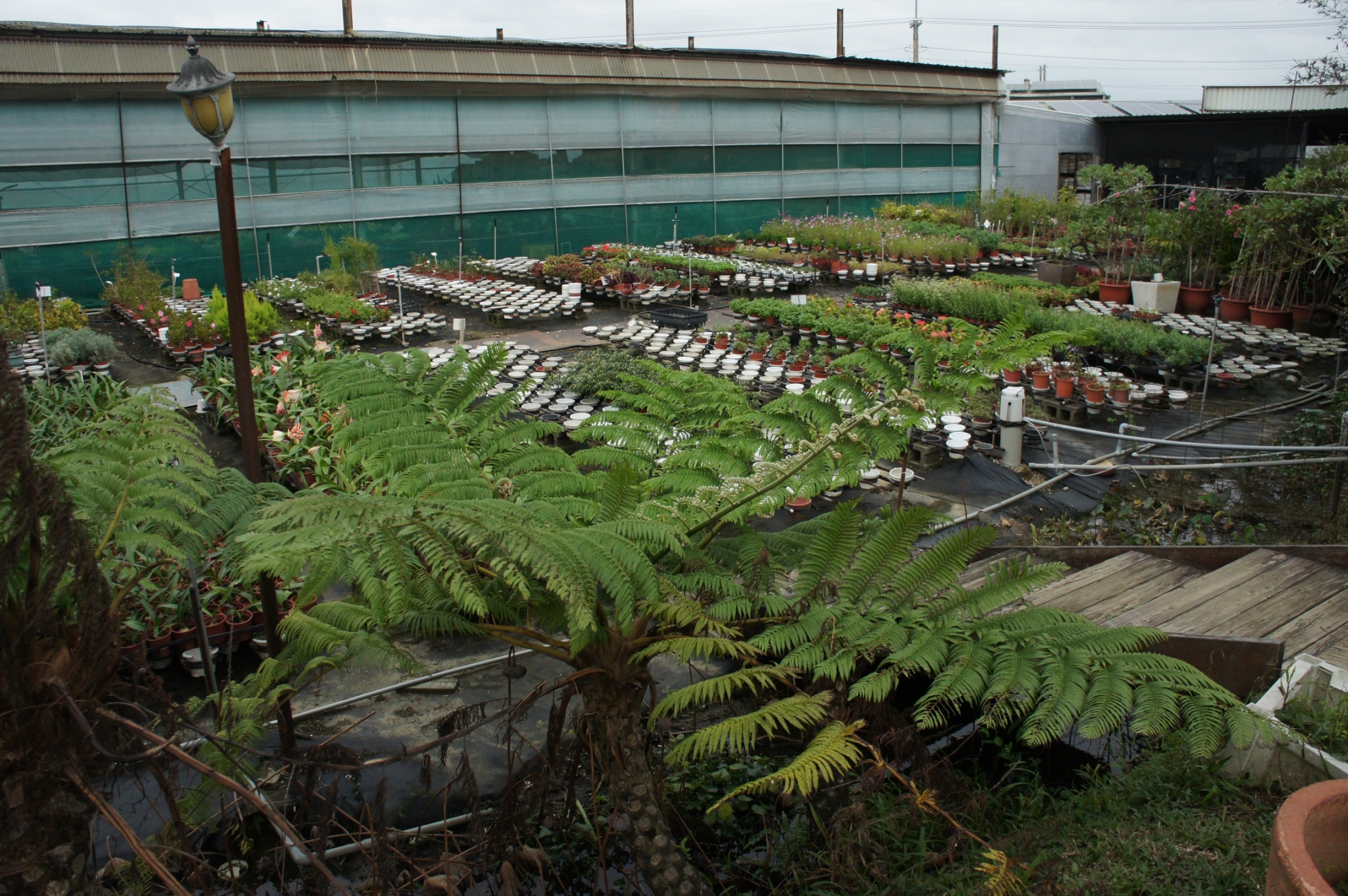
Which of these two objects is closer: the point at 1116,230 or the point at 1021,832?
the point at 1021,832

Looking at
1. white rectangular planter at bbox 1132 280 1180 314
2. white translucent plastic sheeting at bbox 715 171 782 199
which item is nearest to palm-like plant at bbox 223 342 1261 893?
white rectangular planter at bbox 1132 280 1180 314

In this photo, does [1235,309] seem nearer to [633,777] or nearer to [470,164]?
[470,164]

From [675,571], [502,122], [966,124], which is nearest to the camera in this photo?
[675,571]

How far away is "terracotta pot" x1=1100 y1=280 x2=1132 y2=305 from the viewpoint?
18734mm

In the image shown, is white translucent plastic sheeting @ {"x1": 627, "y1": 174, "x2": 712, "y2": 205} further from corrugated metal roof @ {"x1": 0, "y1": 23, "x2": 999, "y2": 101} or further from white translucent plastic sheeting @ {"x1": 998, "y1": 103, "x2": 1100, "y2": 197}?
white translucent plastic sheeting @ {"x1": 998, "y1": 103, "x2": 1100, "y2": 197}

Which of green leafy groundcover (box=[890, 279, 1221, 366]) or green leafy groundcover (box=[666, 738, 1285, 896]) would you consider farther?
green leafy groundcover (box=[890, 279, 1221, 366])

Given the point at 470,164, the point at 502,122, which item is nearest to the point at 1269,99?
the point at 502,122

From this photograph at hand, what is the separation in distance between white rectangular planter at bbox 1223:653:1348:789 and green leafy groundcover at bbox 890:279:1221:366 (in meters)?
7.40

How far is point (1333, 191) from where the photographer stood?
14430mm

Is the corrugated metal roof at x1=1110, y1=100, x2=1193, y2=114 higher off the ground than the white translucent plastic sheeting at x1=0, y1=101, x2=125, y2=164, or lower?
higher

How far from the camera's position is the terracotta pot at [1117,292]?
18.7m

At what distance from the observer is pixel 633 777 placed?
3160mm

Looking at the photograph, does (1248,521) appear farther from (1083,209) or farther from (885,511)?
(1083,209)

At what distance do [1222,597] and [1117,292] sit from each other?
15993 millimetres
